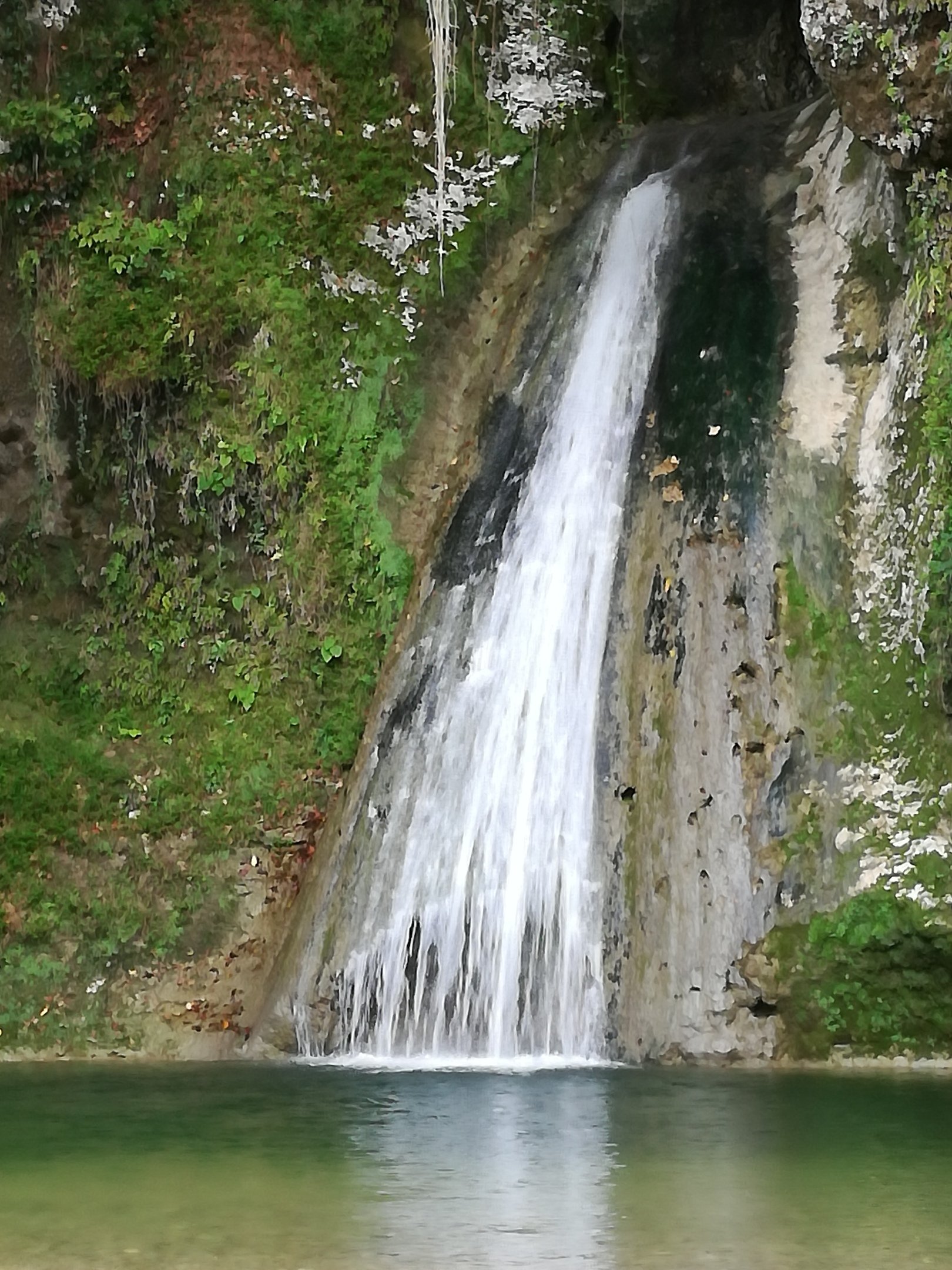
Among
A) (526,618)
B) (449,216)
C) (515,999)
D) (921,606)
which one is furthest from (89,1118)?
(449,216)

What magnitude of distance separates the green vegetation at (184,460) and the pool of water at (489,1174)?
135 inches

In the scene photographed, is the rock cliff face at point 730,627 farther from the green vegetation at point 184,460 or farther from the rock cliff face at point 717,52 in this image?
the rock cliff face at point 717,52

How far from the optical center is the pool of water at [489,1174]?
4.09 metres

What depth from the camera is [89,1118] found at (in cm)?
674

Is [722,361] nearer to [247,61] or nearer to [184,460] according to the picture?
[184,460]

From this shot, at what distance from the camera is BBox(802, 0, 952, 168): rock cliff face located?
30.6 ft

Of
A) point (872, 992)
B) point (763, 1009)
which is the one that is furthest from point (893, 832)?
point (763, 1009)

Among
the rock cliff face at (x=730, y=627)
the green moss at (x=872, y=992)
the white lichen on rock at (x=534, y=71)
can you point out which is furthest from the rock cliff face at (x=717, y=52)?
the green moss at (x=872, y=992)

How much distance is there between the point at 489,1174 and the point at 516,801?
428 centimetres

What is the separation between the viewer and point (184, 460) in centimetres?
1185

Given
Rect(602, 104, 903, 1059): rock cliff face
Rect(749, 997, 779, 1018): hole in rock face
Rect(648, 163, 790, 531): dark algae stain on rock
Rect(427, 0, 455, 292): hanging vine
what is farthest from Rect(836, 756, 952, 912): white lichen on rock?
Rect(427, 0, 455, 292): hanging vine

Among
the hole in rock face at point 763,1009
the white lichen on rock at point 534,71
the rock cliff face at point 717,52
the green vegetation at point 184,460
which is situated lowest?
the hole in rock face at point 763,1009

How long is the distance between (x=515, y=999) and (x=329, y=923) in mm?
1689

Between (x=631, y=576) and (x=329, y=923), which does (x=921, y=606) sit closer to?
(x=631, y=576)
